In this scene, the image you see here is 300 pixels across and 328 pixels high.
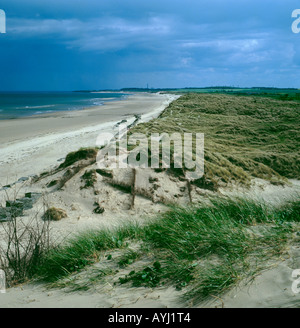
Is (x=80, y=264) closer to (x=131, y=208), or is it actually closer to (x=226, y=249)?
(x=226, y=249)

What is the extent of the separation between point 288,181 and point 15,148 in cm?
1160

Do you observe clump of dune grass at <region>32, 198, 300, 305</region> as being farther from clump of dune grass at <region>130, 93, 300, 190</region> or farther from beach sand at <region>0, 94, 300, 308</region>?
clump of dune grass at <region>130, 93, 300, 190</region>

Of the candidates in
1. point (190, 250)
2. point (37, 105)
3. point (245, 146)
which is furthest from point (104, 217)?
point (37, 105)

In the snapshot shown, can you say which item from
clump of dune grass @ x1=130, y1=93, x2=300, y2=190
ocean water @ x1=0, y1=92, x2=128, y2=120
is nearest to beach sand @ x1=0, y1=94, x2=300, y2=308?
clump of dune grass @ x1=130, y1=93, x2=300, y2=190

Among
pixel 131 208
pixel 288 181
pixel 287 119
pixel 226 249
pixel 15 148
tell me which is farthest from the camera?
pixel 287 119

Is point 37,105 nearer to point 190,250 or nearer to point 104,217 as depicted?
point 104,217

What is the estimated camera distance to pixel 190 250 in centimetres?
374

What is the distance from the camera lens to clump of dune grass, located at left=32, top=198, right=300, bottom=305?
323 cm

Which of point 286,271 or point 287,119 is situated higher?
point 287,119

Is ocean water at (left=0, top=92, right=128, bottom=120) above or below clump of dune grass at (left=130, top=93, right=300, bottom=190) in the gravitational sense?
above

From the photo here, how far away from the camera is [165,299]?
3.10 meters

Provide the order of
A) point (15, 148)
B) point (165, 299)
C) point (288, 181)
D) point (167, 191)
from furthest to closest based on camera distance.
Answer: point (15, 148) → point (288, 181) → point (167, 191) → point (165, 299)

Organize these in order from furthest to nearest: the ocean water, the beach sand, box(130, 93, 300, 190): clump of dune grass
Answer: the ocean water
box(130, 93, 300, 190): clump of dune grass
the beach sand
